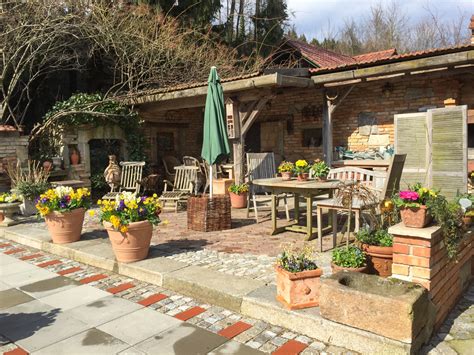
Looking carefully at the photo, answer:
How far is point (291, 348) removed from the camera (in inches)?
93.0

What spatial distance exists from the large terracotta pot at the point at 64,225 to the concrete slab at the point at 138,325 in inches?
91.0

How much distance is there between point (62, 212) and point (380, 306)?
3895 millimetres

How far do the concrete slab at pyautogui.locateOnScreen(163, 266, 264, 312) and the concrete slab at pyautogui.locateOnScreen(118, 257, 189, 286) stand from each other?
10cm

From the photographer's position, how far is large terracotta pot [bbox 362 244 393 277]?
2777mm

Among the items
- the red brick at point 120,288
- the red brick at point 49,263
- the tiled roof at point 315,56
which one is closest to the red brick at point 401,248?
the red brick at point 120,288

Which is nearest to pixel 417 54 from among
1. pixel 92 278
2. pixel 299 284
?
pixel 299 284

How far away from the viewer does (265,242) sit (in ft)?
15.6

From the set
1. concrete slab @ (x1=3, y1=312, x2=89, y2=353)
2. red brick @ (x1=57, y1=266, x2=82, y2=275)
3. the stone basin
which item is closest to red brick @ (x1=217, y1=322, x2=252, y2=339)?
the stone basin

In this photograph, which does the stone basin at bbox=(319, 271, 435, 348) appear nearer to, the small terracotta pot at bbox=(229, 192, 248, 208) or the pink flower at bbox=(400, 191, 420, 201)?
the pink flower at bbox=(400, 191, 420, 201)

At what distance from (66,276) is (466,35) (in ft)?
62.7

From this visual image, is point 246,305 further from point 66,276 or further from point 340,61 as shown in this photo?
point 340,61

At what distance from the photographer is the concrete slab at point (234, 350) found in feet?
7.64

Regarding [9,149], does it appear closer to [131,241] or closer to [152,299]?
[131,241]

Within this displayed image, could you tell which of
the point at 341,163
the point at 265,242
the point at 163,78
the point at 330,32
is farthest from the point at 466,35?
the point at 265,242
